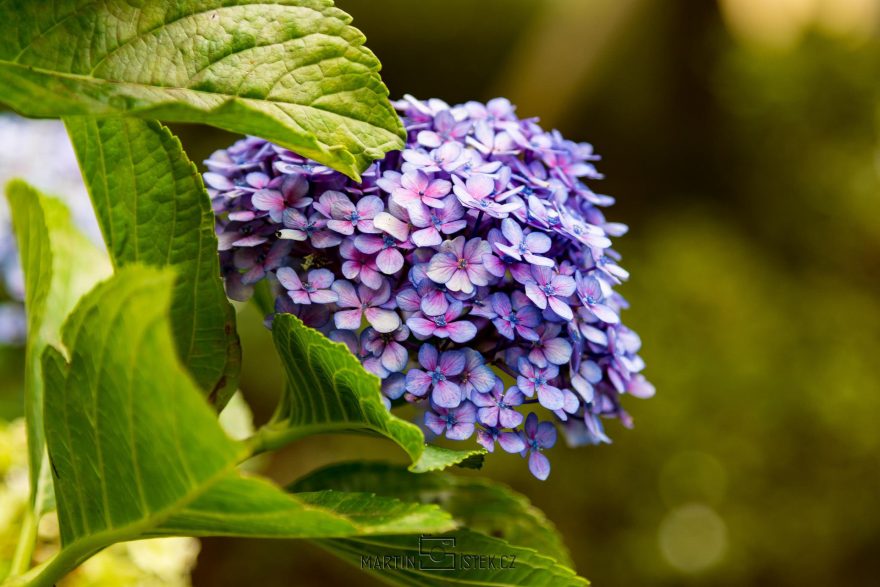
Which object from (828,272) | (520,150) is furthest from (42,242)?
(828,272)

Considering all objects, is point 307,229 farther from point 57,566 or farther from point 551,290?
point 57,566

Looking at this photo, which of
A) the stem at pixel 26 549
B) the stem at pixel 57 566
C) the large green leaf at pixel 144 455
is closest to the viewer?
the large green leaf at pixel 144 455

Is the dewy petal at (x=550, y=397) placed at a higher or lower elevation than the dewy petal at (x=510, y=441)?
higher

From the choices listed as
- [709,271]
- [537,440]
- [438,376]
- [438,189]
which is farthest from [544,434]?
[709,271]

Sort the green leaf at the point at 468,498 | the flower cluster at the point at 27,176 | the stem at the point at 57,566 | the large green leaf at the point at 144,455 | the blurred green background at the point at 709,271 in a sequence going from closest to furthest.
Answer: the large green leaf at the point at 144,455 → the stem at the point at 57,566 → the green leaf at the point at 468,498 → the flower cluster at the point at 27,176 → the blurred green background at the point at 709,271

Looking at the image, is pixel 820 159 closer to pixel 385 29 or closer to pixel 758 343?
pixel 758 343

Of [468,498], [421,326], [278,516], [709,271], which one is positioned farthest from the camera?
[709,271]

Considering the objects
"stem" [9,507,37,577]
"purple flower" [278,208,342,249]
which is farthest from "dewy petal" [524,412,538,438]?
"stem" [9,507,37,577]

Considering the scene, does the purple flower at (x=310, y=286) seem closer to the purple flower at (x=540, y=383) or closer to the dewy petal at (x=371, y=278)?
the dewy petal at (x=371, y=278)

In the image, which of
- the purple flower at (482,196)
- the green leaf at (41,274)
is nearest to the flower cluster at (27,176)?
the green leaf at (41,274)
